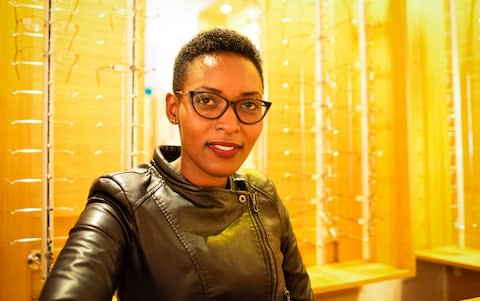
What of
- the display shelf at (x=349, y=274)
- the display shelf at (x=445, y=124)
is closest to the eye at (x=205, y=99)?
the display shelf at (x=349, y=274)

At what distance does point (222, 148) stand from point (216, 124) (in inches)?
2.0

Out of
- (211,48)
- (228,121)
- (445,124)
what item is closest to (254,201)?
(228,121)

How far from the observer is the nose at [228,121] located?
784 mm

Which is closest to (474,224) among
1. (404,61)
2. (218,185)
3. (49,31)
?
(404,61)

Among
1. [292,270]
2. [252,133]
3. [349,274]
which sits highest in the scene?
[252,133]

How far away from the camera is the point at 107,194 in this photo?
74 centimetres

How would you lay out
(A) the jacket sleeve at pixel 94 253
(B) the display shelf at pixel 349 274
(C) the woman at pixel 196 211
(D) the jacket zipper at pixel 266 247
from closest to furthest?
(A) the jacket sleeve at pixel 94 253 < (C) the woman at pixel 196 211 < (D) the jacket zipper at pixel 266 247 < (B) the display shelf at pixel 349 274

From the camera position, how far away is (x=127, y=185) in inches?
29.8

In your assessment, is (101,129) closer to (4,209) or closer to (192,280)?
(4,209)

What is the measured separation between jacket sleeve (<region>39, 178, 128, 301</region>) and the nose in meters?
0.23

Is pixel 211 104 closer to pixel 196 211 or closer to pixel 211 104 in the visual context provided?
pixel 211 104

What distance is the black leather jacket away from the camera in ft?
2.16

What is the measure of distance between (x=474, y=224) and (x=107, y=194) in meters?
1.97

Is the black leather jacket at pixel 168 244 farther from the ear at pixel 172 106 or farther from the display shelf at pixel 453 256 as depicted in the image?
the display shelf at pixel 453 256
